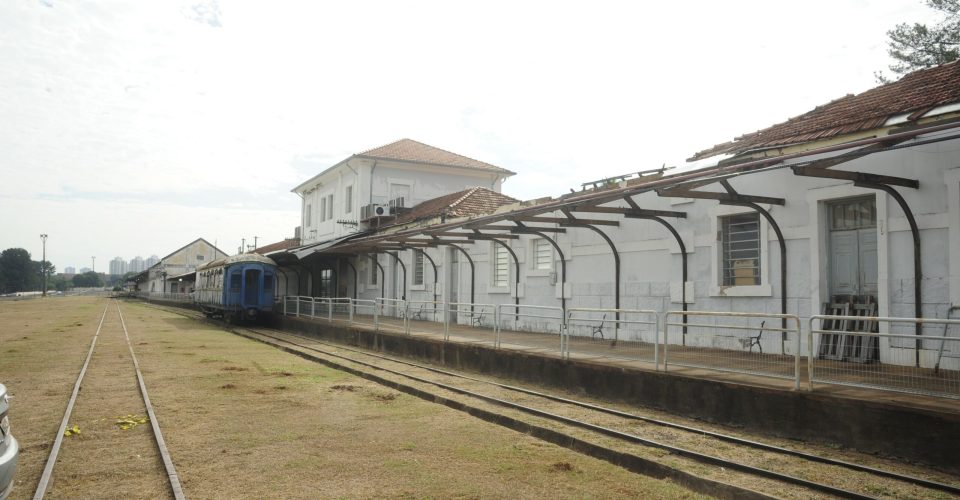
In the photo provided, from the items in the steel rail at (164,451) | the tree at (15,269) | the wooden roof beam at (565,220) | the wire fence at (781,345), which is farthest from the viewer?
the tree at (15,269)

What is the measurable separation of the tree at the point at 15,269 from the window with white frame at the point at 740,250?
132939 millimetres

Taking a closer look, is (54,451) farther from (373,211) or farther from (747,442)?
(373,211)

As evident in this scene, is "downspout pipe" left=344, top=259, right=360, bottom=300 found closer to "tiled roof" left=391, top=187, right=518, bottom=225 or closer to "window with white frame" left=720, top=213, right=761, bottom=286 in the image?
"tiled roof" left=391, top=187, right=518, bottom=225

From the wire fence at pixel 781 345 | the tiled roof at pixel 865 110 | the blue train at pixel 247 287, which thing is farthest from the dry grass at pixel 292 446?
the blue train at pixel 247 287

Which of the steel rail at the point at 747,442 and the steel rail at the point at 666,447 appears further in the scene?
the steel rail at the point at 747,442

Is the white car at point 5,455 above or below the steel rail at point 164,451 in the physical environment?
above

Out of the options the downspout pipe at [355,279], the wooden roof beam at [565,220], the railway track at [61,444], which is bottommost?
the railway track at [61,444]

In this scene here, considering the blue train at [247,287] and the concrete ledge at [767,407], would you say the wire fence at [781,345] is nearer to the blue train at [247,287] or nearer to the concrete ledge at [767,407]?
the concrete ledge at [767,407]

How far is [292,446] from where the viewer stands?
7312 millimetres

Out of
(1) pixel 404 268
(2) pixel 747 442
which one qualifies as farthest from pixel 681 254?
(1) pixel 404 268

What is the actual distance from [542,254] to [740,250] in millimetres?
6233

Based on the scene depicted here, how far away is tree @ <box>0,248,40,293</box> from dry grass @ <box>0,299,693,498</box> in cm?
12444

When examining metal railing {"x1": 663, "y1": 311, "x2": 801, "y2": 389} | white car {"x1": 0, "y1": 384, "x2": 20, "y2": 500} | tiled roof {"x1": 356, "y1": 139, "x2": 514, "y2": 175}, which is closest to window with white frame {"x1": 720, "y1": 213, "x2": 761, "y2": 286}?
metal railing {"x1": 663, "y1": 311, "x2": 801, "y2": 389}

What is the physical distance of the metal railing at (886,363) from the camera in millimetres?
6832
